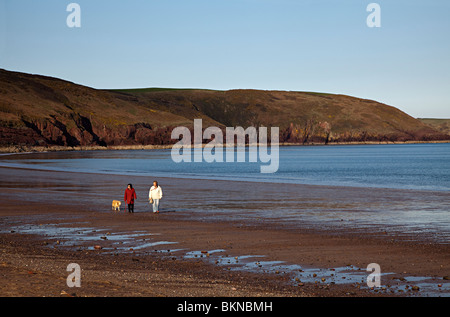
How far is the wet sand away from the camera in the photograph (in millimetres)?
10328

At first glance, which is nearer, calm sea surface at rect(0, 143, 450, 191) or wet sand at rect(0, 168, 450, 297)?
wet sand at rect(0, 168, 450, 297)

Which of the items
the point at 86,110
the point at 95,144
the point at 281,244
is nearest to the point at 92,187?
the point at 281,244

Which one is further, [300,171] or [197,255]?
[300,171]

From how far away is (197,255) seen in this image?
14172 mm

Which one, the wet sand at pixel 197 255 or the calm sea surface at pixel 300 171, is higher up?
the wet sand at pixel 197 255

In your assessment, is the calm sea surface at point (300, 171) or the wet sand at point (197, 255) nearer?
the wet sand at point (197, 255)

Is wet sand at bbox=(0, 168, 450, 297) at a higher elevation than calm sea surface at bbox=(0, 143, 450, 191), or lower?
higher

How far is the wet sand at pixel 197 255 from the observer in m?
10.3

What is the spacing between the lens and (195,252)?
1461 cm

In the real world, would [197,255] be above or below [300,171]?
above
